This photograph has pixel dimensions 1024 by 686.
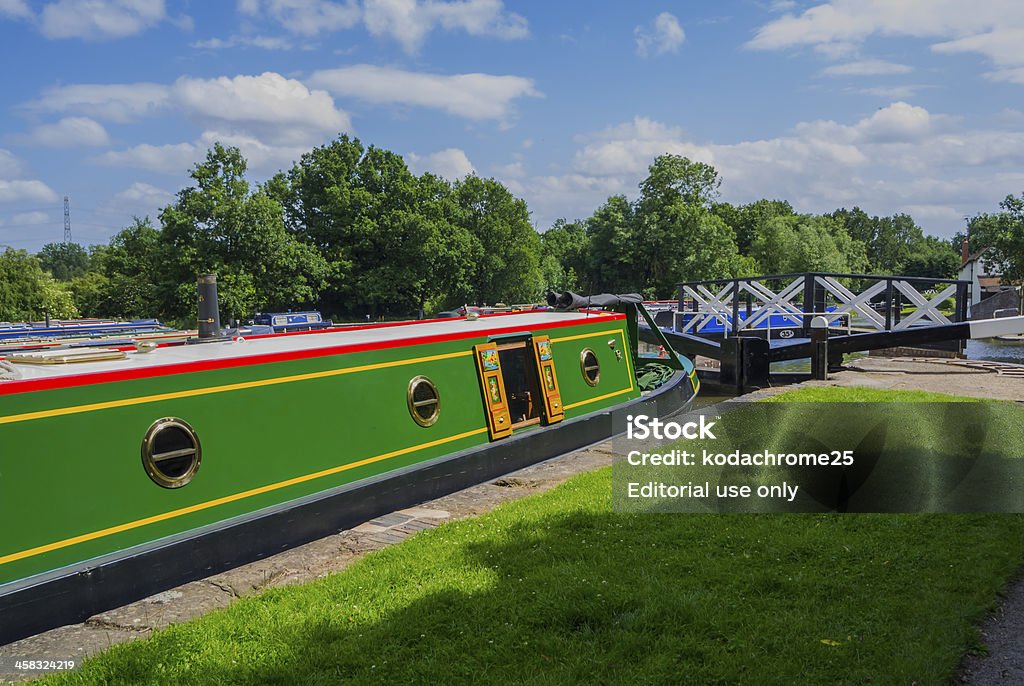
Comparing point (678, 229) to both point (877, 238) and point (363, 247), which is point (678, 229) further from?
point (877, 238)

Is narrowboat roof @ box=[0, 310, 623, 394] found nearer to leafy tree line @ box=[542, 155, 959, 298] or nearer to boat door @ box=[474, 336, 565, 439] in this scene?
boat door @ box=[474, 336, 565, 439]

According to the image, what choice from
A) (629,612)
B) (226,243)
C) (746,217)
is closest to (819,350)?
(629,612)

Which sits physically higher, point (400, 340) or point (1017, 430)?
point (400, 340)

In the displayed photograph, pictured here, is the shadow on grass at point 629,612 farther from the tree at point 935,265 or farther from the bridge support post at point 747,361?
the tree at point 935,265

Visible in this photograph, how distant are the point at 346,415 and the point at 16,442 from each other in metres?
2.73

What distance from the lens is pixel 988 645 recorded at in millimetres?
4023

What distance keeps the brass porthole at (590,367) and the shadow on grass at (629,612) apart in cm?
419

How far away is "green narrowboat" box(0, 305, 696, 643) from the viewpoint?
4812 mm

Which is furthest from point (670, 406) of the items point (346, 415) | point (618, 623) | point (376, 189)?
point (376, 189)

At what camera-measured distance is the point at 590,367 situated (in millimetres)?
10297

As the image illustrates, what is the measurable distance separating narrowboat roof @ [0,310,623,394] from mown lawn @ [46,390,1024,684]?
6.08ft

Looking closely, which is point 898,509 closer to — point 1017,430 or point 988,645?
point 988,645

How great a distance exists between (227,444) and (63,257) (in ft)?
580

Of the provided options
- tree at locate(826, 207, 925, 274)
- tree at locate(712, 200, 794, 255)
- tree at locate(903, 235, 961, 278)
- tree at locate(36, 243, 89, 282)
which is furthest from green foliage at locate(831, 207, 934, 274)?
tree at locate(36, 243, 89, 282)
